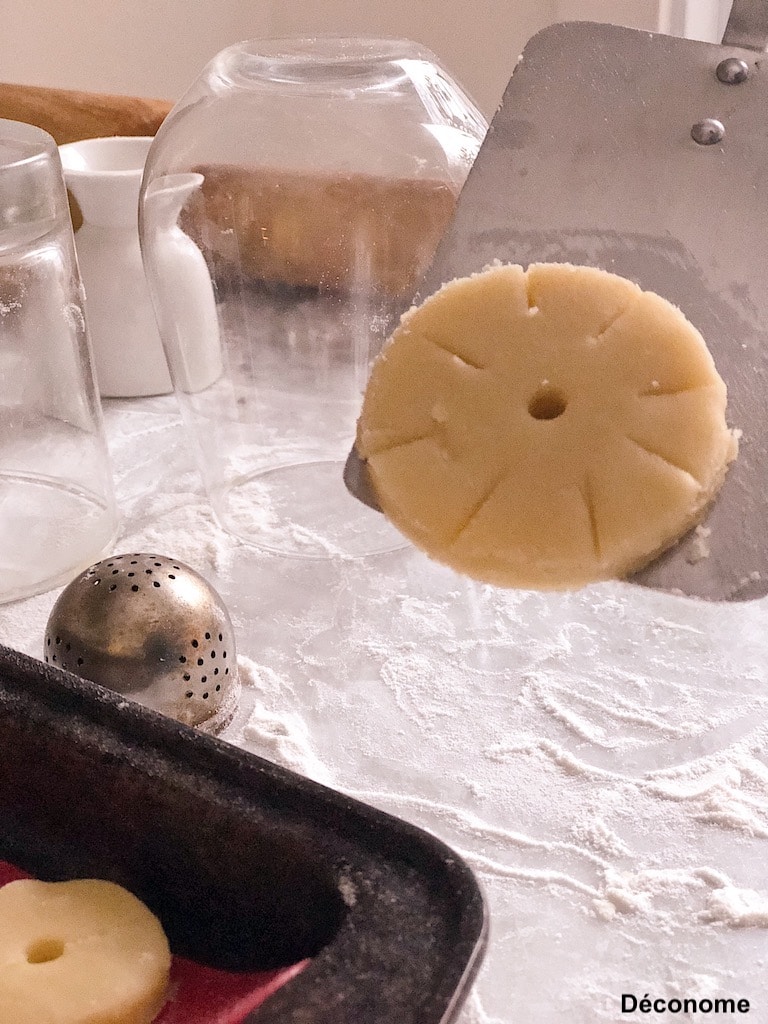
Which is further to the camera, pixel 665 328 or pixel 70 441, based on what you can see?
pixel 70 441

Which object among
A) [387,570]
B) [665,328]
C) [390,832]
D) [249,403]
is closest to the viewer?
[390,832]

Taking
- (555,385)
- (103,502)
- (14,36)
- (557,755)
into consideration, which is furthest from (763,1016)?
(14,36)

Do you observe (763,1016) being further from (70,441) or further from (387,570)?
(70,441)

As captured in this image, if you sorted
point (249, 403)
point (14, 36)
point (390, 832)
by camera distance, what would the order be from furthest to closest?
point (14, 36) → point (249, 403) → point (390, 832)

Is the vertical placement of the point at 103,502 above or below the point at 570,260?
below

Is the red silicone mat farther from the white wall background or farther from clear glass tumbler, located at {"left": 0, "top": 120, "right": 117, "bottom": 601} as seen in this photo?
the white wall background

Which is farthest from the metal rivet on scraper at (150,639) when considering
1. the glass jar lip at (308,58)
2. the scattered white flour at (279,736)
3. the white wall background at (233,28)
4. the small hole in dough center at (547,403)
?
the white wall background at (233,28)

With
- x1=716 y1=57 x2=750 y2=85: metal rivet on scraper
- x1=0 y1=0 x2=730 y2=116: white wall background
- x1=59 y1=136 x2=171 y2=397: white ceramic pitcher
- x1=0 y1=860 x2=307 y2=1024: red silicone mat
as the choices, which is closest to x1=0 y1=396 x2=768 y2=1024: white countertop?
x1=0 y1=860 x2=307 y2=1024: red silicone mat
